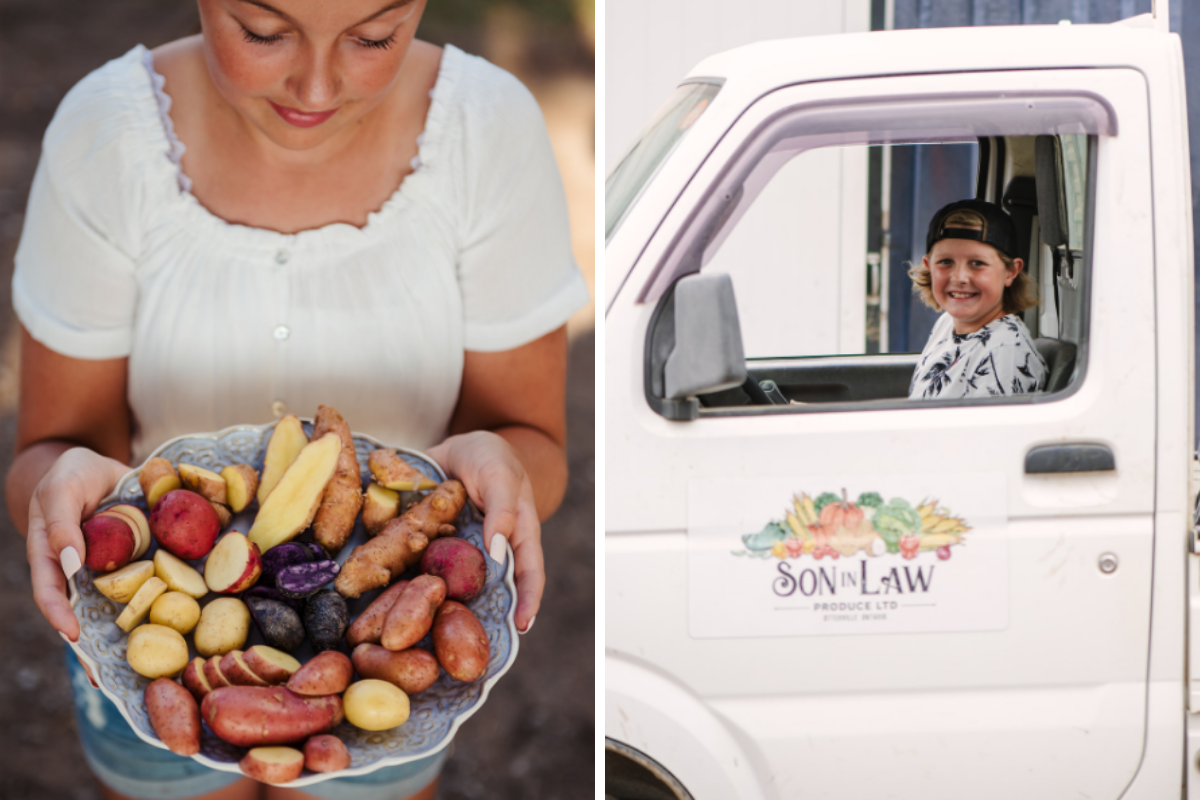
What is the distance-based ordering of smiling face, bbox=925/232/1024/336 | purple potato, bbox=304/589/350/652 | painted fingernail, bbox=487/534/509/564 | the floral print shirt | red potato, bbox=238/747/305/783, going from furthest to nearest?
smiling face, bbox=925/232/1024/336
the floral print shirt
painted fingernail, bbox=487/534/509/564
purple potato, bbox=304/589/350/652
red potato, bbox=238/747/305/783

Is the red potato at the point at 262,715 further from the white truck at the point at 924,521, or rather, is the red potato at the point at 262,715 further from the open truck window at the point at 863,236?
the open truck window at the point at 863,236

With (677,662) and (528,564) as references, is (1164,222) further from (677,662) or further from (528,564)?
(528,564)

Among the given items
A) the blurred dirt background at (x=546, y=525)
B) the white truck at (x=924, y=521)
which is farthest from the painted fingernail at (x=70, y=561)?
the white truck at (x=924, y=521)

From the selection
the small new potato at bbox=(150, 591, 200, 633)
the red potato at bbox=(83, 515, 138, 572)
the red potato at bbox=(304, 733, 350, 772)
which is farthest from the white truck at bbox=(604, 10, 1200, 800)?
the red potato at bbox=(83, 515, 138, 572)

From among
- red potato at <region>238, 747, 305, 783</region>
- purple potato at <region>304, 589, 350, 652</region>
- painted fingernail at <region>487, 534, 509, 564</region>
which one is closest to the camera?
red potato at <region>238, 747, 305, 783</region>

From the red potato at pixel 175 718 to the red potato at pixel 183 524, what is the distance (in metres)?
0.22

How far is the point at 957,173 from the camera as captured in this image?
9.90 ft

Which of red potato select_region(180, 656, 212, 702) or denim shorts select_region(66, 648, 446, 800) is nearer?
red potato select_region(180, 656, 212, 702)

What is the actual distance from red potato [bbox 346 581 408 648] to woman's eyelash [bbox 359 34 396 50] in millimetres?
921

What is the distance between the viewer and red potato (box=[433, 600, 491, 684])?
5.17 ft

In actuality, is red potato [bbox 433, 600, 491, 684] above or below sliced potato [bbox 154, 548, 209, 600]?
below

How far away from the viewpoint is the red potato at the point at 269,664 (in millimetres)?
1547

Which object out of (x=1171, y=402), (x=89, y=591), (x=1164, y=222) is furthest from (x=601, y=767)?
(x=1164, y=222)

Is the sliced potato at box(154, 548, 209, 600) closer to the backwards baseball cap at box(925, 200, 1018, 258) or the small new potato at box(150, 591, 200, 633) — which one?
the small new potato at box(150, 591, 200, 633)
